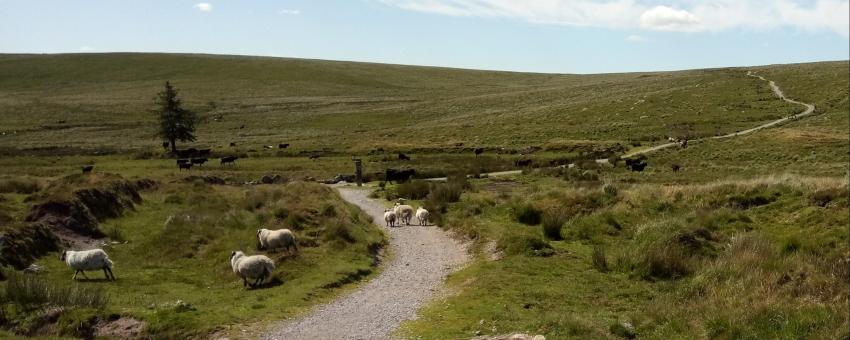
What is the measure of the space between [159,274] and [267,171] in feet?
123

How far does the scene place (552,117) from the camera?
100188mm

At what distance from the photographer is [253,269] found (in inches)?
680

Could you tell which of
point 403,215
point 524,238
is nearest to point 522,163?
point 403,215

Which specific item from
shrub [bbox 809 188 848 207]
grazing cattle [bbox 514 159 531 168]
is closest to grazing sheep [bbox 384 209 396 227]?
shrub [bbox 809 188 848 207]

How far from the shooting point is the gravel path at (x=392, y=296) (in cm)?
1366

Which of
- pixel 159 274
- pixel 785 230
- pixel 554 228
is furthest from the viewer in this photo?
pixel 554 228

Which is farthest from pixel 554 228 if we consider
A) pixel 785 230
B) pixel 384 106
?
pixel 384 106

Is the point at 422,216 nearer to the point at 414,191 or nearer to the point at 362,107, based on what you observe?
the point at 414,191

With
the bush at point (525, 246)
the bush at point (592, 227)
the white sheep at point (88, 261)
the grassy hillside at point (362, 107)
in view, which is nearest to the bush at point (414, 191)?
the bush at point (592, 227)

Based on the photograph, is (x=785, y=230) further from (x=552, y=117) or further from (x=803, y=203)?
(x=552, y=117)

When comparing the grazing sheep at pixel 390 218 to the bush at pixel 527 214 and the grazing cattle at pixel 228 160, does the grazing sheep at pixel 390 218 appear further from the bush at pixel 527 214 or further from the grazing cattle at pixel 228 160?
the grazing cattle at pixel 228 160

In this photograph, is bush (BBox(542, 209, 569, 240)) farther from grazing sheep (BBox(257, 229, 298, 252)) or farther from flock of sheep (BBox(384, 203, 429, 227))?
grazing sheep (BBox(257, 229, 298, 252))

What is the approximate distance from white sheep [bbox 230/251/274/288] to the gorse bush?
10.8 ft

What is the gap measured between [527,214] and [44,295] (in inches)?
723
